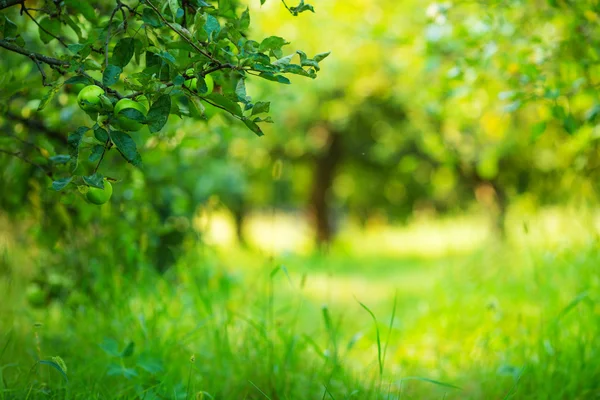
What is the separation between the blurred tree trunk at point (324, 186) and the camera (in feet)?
36.7

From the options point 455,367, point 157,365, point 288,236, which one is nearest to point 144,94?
point 157,365

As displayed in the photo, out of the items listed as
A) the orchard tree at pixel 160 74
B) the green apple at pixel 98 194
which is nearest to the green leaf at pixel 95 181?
the orchard tree at pixel 160 74

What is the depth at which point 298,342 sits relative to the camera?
2744 millimetres

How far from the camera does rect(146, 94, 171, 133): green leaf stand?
1469 mm

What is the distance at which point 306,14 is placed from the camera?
25.9ft

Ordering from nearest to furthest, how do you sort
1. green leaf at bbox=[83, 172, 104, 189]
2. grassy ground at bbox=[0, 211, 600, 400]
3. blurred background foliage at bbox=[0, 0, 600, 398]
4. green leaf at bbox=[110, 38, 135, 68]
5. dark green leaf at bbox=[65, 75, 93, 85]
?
green leaf at bbox=[83, 172, 104, 189]
dark green leaf at bbox=[65, 75, 93, 85]
green leaf at bbox=[110, 38, 135, 68]
grassy ground at bbox=[0, 211, 600, 400]
blurred background foliage at bbox=[0, 0, 600, 398]

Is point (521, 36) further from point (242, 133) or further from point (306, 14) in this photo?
point (306, 14)

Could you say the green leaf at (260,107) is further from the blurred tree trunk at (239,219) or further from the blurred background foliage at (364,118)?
the blurred tree trunk at (239,219)

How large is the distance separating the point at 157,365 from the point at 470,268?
3.43 meters

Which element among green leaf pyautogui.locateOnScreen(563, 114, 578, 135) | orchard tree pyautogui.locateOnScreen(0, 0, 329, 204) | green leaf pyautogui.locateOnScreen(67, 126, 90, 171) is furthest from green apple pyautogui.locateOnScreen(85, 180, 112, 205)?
green leaf pyautogui.locateOnScreen(563, 114, 578, 135)

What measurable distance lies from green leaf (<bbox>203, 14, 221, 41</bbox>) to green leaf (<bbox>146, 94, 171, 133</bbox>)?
0.20 m

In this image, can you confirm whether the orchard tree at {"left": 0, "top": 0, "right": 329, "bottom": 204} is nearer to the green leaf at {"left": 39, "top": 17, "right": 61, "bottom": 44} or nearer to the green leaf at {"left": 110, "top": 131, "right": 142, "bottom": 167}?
the green leaf at {"left": 110, "top": 131, "right": 142, "bottom": 167}

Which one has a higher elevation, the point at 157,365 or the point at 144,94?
the point at 144,94

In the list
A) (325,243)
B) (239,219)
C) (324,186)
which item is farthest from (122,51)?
(239,219)
